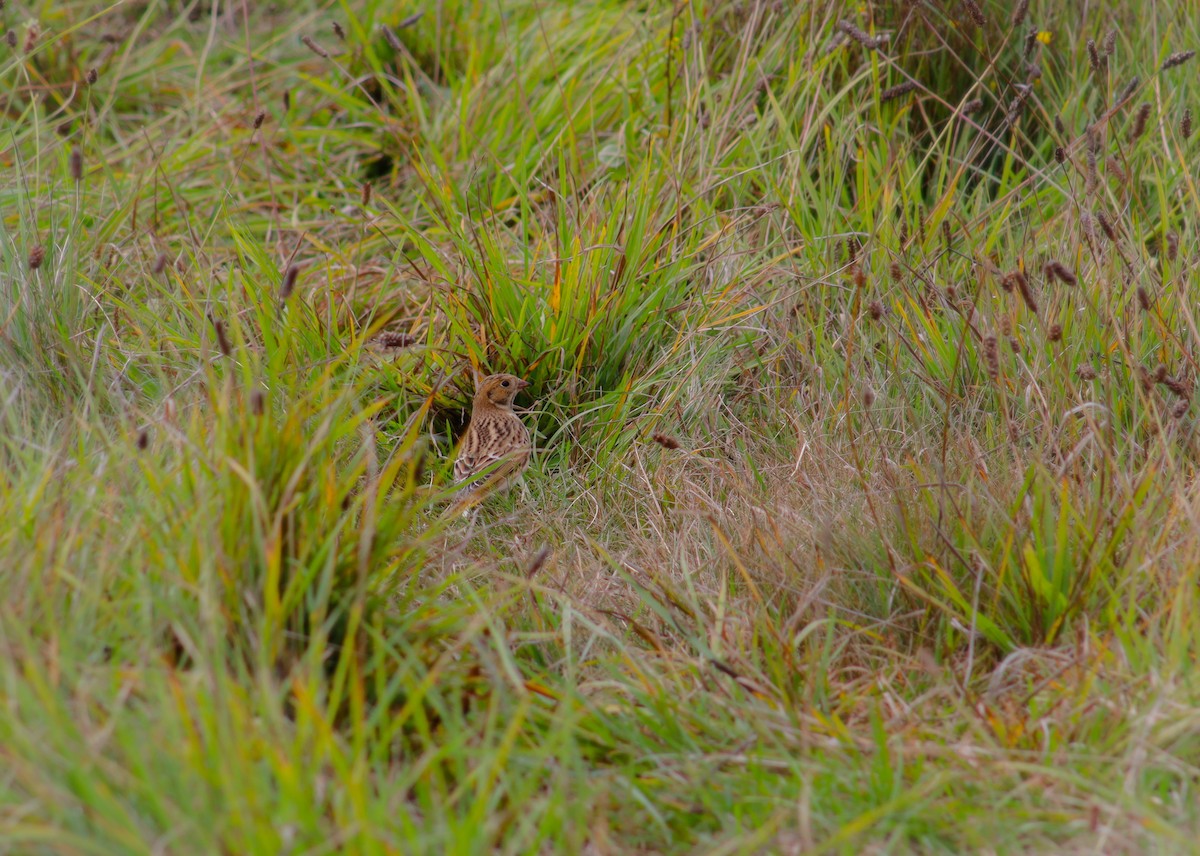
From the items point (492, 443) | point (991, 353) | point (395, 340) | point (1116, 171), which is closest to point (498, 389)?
point (492, 443)

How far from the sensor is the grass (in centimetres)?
275

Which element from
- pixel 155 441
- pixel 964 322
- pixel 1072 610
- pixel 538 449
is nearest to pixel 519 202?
pixel 538 449

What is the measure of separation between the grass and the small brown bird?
0.14 metres

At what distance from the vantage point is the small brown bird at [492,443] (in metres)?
4.55

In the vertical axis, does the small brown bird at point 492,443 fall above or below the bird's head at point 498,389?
below

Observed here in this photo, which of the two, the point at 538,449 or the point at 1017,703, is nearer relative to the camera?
the point at 1017,703

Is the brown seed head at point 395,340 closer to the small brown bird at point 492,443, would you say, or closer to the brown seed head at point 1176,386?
the small brown bird at point 492,443

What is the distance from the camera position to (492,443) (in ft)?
15.6

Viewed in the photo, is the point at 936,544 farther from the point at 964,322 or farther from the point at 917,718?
the point at 964,322

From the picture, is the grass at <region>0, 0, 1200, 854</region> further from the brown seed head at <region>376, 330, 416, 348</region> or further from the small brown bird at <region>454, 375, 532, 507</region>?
the small brown bird at <region>454, 375, 532, 507</region>

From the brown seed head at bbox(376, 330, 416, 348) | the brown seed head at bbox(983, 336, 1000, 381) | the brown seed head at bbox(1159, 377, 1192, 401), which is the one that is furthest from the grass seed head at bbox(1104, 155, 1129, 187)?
the brown seed head at bbox(376, 330, 416, 348)

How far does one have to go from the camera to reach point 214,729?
8.21ft

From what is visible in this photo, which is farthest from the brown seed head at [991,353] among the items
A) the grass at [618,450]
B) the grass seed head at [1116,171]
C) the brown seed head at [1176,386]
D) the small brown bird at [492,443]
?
the small brown bird at [492,443]

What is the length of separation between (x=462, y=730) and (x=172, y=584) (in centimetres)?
73
